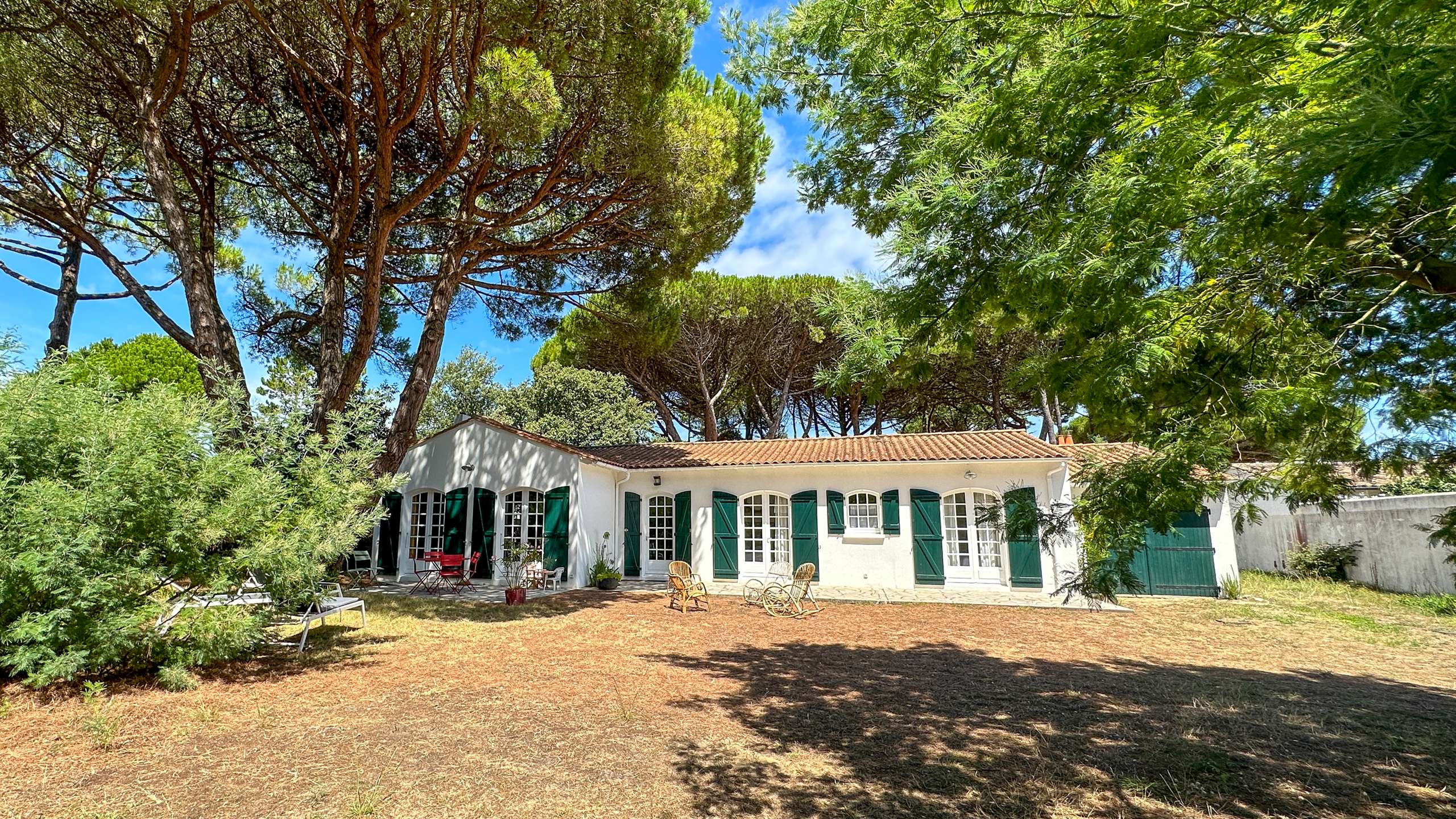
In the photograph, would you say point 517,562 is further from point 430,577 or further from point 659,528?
point 659,528

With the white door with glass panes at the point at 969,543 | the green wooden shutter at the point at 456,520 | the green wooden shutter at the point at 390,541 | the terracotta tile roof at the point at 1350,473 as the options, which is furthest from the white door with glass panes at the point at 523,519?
the terracotta tile roof at the point at 1350,473

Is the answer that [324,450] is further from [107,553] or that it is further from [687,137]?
[687,137]

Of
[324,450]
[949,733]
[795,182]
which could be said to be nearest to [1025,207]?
[795,182]

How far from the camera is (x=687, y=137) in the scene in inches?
367

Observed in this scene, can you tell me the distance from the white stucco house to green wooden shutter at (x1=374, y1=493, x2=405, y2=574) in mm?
33

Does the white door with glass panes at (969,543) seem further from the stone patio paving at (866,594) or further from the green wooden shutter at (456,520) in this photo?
the green wooden shutter at (456,520)

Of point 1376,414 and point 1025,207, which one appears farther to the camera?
point 1025,207

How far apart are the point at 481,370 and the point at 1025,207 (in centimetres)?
2505

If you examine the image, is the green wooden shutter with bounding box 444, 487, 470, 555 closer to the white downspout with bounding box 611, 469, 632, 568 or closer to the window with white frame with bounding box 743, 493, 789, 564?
the white downspout with bounding box 611, 469, 632, 568

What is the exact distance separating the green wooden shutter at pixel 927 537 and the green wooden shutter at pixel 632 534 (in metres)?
5.94

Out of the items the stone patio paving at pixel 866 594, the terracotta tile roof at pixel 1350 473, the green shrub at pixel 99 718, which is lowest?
the stone patio paving at pixel 866 594

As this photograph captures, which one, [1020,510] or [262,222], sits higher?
[262,222]

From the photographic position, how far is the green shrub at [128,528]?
14.9ft

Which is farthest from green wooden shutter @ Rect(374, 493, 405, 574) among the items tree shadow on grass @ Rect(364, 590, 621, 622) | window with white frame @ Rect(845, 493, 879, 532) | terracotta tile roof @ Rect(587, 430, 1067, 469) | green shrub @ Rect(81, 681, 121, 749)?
window with white frame @ Rect(845, 493, 879, 532)
